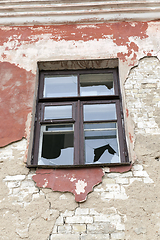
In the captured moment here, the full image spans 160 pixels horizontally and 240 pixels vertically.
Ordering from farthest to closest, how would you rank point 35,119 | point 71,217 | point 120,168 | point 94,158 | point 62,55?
1. point 62,55
2. point 35,119
3. point 94,158
4. point 120,168
5. point 71,217

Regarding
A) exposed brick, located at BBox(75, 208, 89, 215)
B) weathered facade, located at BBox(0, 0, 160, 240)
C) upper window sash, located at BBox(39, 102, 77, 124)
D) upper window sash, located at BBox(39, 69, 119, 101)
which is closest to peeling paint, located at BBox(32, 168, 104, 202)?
weathered facade, located at BBox(0, 0, 160, 240)

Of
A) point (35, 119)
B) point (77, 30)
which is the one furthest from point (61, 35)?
point (35, 119)

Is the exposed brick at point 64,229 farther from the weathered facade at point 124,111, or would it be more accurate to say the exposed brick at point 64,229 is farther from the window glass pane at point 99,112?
the window glass pane at point 99,112

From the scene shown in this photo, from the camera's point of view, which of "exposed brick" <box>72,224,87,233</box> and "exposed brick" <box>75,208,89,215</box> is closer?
"exposed brick" <box>72,224,87,233</box>

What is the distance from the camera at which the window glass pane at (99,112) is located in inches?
159

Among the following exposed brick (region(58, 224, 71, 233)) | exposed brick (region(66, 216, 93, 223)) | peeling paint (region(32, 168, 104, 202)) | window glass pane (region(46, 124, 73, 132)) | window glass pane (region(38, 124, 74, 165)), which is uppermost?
window glass pane (region(46, 124, 73, 132))

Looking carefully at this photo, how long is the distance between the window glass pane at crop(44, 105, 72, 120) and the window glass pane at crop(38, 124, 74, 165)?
17 cm

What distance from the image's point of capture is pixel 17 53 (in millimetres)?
4594

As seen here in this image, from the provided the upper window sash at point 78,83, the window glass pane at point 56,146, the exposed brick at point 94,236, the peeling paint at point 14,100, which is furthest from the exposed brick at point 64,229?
the upper window sash at point 78,83

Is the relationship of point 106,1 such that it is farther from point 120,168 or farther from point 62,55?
point 120,168

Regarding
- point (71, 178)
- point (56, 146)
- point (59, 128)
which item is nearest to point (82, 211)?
point (71, 178)

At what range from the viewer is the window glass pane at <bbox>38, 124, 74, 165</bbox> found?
3693 millimetres

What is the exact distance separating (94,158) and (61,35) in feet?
7.81

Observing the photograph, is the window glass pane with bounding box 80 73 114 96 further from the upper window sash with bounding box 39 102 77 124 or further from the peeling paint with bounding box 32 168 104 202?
the peeling paint with bounding box 32 168 104 202
